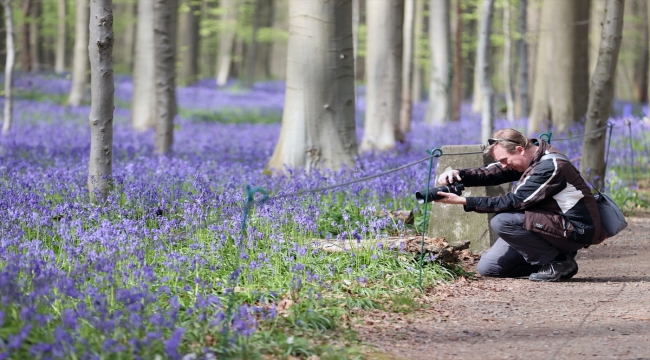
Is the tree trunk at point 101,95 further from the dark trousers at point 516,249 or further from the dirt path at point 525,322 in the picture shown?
the dark trousers at point 516,249

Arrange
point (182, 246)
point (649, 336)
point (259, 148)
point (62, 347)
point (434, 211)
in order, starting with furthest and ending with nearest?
point (259, 148) → point (434, 211) → point (182, 246) → point (649, 336) → point (62, 347)

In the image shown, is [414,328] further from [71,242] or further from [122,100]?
[122,100]

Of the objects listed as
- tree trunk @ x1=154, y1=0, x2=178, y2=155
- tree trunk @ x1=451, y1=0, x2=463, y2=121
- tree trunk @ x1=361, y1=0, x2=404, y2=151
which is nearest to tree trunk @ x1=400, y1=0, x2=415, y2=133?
tree trunk @ x1=361, y1=0, x2=404, y2=151

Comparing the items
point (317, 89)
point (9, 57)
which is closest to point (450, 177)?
point (317, 89)

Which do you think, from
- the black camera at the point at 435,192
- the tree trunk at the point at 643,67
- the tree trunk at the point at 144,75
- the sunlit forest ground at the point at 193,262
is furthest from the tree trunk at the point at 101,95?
the tree trunk at the point at 643,67

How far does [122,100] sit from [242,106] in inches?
156

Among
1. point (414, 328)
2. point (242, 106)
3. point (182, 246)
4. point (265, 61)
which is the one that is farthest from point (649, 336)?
point (265, 61)

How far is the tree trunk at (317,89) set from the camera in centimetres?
942

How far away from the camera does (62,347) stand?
3490 millimetres

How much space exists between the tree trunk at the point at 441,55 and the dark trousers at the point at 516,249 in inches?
556

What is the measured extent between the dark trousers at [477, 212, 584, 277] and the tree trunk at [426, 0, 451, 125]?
1412cm

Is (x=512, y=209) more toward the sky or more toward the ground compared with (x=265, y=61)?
more toward the ground

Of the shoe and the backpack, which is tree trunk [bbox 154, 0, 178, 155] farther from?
the backpack

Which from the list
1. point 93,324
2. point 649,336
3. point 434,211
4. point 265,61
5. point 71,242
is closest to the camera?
point 93,324
